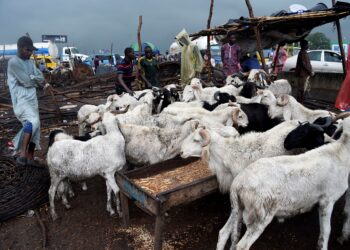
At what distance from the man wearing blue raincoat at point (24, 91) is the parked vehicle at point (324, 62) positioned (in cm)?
→ 1309

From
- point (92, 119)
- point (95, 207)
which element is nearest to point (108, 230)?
point (95, 207)

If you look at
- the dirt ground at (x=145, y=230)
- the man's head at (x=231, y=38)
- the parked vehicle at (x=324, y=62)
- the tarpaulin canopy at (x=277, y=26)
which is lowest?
the dirt ground at (x=145, y=230)

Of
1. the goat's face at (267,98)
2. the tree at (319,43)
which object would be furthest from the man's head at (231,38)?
the tree at (319,43)

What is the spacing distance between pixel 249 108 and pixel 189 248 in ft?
9.81

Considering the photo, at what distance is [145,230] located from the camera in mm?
4254

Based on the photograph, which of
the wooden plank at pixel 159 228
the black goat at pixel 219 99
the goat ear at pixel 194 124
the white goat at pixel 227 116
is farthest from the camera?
the black goat at pixel 219 99

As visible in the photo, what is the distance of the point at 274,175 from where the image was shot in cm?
307

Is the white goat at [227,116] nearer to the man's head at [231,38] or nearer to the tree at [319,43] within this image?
the man's head at [231,38]

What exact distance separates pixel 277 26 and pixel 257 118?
4490mm

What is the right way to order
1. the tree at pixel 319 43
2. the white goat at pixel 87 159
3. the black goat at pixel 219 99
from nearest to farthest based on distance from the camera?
the white goat at pixel 87 159 < the black goat at pixel 219 99 < the tree at pixel 319 43

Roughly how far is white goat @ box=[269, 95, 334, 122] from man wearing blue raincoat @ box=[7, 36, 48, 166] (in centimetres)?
445

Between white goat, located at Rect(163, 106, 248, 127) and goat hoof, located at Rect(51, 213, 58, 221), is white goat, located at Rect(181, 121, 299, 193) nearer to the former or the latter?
white goat, located at Rect(163, 106, 248, 127)

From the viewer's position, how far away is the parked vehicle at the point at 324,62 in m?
14.8

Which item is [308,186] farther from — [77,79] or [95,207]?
[77,79]
